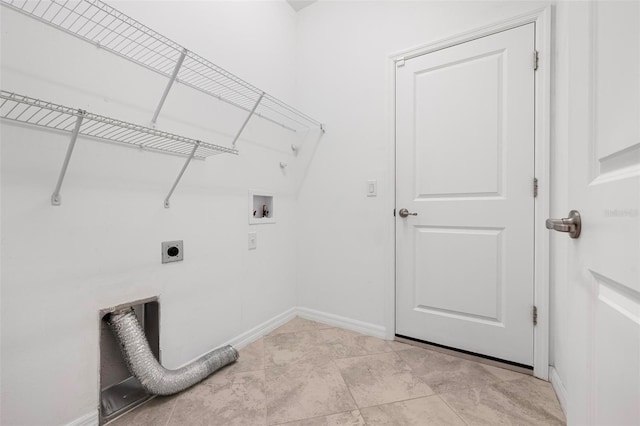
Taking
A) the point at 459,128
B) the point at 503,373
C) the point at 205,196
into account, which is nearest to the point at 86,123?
the point at 205,196

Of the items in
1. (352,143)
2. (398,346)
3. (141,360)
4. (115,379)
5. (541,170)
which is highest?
(352,143)

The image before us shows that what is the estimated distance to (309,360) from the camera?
64.7 inches

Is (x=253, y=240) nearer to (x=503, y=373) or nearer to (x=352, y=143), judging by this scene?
(x=352, y=143)

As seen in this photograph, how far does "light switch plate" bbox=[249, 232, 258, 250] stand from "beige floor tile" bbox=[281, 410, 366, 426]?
1.06 meters

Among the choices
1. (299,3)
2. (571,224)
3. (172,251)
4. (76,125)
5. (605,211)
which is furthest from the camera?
(299,3)

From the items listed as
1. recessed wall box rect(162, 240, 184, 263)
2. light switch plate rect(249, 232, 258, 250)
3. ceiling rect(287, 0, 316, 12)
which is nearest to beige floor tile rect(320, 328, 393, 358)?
light switch plate rect(249, 232, 258, 250)

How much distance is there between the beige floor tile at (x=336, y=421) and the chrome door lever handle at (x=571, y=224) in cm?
109

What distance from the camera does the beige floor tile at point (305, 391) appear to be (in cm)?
123

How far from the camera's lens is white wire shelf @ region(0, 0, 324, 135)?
39.8 inches

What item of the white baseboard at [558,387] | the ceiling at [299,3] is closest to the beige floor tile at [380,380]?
the white baseboard at [558,387]

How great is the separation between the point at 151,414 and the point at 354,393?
93cm

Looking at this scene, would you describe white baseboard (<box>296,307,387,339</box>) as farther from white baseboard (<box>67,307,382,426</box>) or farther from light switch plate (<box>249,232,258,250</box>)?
light switch plate (<box>249,232,258,250</box>)

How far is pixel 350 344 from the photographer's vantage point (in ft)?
6.05

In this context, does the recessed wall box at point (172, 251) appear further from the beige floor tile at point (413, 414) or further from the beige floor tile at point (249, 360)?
the beige floor tile at point (413, 414)
